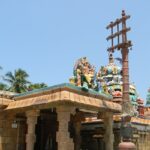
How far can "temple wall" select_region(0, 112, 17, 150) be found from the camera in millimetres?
16547

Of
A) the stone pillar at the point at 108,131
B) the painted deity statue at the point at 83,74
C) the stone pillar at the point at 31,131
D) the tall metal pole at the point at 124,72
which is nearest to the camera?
the tall metal pole at the point at 124,72

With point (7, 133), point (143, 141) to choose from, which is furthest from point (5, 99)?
point (143, 141)

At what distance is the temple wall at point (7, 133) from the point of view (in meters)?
16.5

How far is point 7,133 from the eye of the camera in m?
16.8

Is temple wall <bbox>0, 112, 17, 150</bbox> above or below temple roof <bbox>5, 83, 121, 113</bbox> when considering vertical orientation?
below

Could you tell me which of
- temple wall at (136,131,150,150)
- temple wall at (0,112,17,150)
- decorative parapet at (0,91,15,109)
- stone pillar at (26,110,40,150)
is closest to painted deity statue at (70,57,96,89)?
temple wall at (136,131,150,150)

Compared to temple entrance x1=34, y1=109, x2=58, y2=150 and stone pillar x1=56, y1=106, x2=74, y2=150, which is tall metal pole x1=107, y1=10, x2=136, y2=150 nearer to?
stone pillar x1=56, y1=106, x2=74, y2=150

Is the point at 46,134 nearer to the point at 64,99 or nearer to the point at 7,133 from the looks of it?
the point at 7,133

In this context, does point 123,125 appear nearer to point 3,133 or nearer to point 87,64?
point 3,133

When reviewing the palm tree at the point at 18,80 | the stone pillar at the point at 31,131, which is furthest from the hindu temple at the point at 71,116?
the palm tree at the point at 18,80

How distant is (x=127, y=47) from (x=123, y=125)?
136 inches

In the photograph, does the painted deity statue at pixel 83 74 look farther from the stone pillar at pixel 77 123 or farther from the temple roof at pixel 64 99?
the temple roof at pixel 64 99

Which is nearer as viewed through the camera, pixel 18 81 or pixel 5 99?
pixel 5 99

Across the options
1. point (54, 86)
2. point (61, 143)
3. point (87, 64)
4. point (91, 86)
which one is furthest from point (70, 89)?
point (87, 64)
